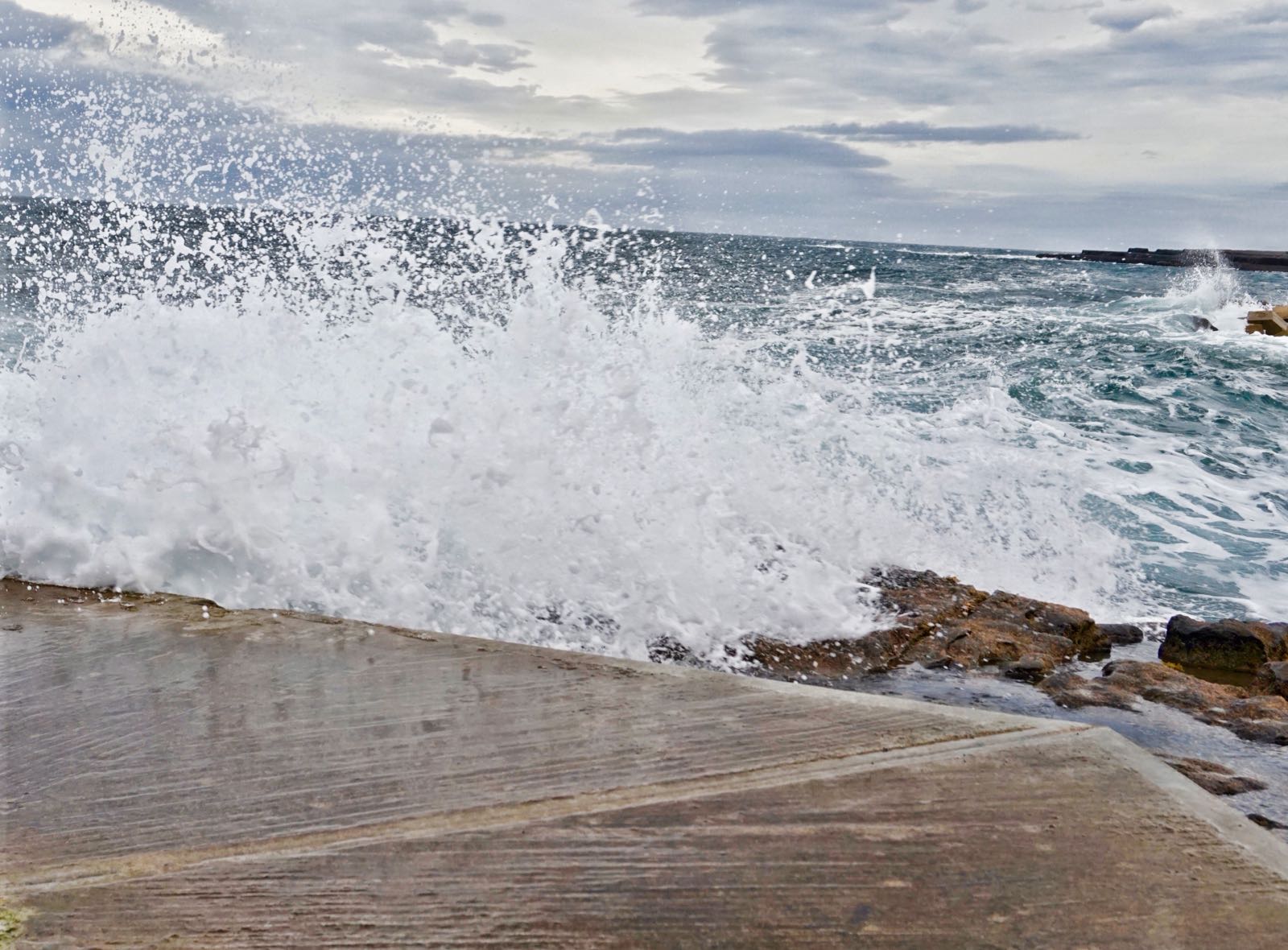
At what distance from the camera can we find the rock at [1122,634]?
4.26 meters

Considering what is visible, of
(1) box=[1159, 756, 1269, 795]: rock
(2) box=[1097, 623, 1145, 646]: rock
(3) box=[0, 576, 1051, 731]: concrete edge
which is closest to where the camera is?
(3) box=[0, 576, 1051, 731]: concrete edge

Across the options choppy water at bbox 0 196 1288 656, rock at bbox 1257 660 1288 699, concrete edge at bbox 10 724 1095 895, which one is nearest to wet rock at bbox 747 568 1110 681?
choppy water at bbox 0 196 1288 656

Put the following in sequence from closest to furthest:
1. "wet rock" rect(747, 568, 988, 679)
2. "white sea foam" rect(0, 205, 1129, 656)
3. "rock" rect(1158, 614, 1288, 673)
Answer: "white sea foam" rect(0, 205, 1129, 656) → "wet rock" rect(747, 568, 988, 679) → "rock" rect(1158, 614, 1288, 673)

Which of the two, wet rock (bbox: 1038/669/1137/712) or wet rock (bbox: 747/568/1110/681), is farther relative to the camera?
wet rock (bbox: 747/568/1110/681)

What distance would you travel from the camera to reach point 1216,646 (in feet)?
13.1

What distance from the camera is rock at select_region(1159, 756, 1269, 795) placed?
2688mm

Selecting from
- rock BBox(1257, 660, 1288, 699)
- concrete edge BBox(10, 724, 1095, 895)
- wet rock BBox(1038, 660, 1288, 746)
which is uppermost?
concrete edge BBox(10, 724, 1095, 895)

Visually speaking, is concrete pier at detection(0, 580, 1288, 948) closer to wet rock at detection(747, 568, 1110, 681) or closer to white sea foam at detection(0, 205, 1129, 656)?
white sea foam at detection(0, 205, 1129, 656)

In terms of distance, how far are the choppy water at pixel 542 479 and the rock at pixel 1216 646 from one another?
84 cm

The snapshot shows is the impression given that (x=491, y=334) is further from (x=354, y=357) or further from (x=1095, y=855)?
(x=1095, y=855)

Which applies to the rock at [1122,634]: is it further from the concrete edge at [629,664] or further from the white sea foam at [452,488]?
the concrete edge at [629,664]

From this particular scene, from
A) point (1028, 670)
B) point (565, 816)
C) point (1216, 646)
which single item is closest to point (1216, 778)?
point (1028, 670)

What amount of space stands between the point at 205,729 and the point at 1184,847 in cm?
173

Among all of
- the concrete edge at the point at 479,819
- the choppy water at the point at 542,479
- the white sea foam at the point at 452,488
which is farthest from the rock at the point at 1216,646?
the concrete edge at the point at 479,819
